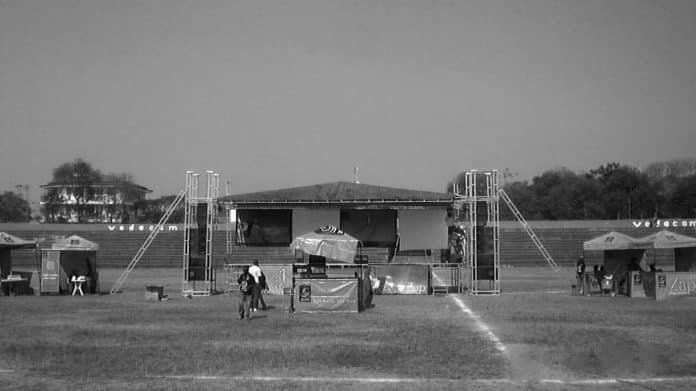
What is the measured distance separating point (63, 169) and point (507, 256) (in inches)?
2850

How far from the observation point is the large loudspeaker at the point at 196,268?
3183 centimetres

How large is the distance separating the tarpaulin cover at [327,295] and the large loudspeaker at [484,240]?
1027cm

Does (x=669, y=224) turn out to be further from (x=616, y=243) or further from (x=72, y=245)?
(x=72, y=245)

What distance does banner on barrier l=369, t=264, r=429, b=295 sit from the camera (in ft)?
107

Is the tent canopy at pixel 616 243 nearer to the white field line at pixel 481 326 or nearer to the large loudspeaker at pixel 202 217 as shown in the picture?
the white field line at pixel 481 326

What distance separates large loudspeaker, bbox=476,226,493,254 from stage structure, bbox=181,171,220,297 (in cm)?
1147

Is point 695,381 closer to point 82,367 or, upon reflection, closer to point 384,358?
point 384,358

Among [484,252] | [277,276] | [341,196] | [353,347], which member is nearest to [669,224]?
[484,252]

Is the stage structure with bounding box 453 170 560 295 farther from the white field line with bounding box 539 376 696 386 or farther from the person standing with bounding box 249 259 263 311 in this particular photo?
the white field line with bounding box 539 376 696 386

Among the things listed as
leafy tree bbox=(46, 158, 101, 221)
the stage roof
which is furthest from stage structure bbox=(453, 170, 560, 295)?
leafy tree bbox=(46, 158, 101, 221)

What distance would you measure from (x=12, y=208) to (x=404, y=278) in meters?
97.9

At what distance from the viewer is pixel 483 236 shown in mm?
32500

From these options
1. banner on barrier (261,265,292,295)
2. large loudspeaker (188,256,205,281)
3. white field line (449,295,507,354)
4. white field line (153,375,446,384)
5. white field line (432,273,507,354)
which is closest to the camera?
white field line (153,375,446,384)

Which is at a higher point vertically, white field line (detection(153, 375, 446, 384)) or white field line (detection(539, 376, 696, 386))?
white field line (detection(153, 375, 446, 384))
